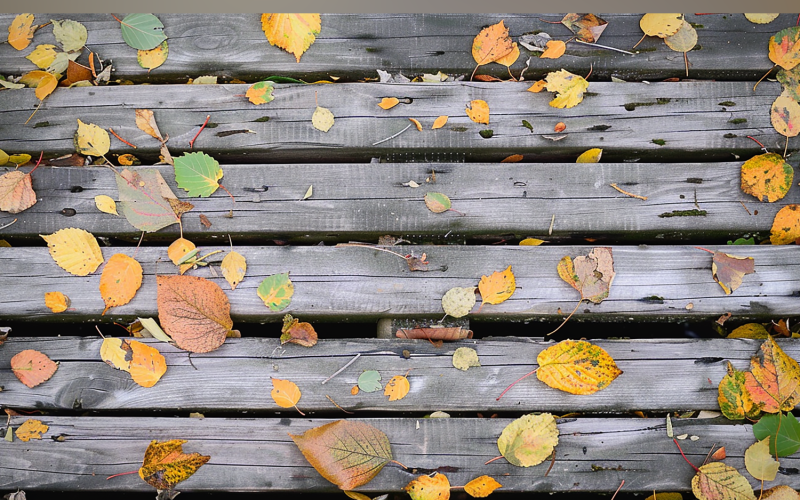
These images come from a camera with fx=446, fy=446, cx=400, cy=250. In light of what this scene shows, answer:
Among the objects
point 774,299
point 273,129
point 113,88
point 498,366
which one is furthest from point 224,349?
point 774,299

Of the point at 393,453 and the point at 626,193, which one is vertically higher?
the point at 626,193

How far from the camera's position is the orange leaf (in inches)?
61.6

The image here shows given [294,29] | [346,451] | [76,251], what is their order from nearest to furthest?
[346,451]
[76,251]
[294,29]

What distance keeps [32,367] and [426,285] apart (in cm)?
142

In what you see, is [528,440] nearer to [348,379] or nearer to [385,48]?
[348,379]

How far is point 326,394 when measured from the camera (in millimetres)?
1568

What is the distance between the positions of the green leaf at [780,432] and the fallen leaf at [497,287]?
0.98 m

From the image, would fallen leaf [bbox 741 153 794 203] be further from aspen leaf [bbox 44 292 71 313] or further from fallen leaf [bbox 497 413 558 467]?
aspen leaf [bbox 44 292 71 313]

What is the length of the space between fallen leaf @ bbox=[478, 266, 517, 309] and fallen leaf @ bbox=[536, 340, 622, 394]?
24 cm

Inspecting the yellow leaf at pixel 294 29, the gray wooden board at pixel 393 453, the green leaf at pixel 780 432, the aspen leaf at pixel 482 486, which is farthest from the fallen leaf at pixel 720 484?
the yellow leaf at pixel 294 29

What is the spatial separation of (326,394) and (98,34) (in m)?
1.64

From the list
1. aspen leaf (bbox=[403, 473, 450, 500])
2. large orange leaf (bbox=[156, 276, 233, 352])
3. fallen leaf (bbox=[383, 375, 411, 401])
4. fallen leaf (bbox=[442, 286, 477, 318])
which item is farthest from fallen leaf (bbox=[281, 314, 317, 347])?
aspen leaf (bbox=[403, 473, 450, 500])

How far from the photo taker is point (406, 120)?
1696 mm

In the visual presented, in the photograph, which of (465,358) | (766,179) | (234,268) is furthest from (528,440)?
(766,179)
